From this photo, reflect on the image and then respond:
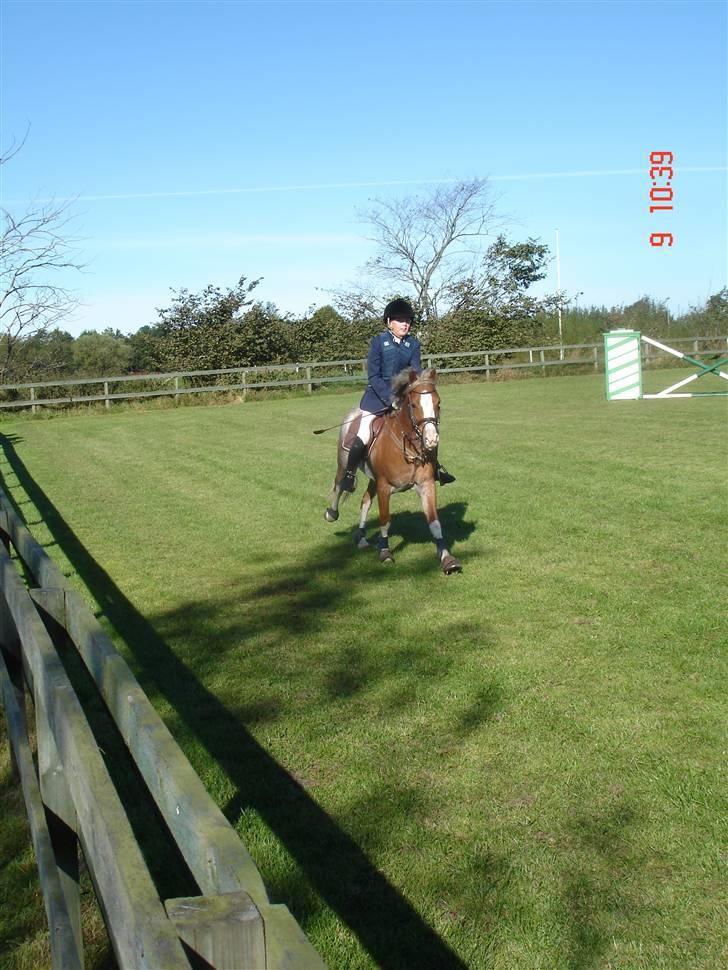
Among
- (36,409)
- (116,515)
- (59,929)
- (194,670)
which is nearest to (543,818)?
(59,929)

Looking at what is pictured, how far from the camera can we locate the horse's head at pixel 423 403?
368 inches

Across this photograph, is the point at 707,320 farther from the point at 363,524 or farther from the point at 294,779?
the point at 294,779

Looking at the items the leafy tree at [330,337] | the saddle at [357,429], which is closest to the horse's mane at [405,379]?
the saddle at [357,429]

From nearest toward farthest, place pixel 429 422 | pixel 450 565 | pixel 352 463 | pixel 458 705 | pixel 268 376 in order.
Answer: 1. pixel 458 705
2. pixel 429 422
3. pixel 450 565
4. pixel 352 463
5. pixel 268 376

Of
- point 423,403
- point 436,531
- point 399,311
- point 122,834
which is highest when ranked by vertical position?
point 399,311

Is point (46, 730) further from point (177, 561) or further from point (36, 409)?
point (36, 409)

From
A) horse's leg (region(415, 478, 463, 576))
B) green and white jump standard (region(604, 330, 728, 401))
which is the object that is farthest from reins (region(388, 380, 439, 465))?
green and white jump standard (region(604, 330, 728, 401))

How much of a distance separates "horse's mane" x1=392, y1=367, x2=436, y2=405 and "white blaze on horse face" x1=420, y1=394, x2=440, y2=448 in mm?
214

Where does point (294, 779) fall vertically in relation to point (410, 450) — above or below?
below

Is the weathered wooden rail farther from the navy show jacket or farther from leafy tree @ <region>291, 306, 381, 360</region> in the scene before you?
leafy tree @ <region>291, 306, 381, 360</region>

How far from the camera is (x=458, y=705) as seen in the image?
611 centimetres

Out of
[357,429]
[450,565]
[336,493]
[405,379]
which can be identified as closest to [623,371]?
[336,493]

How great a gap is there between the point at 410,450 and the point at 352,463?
1288 millimetres

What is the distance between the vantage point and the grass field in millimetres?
3873
